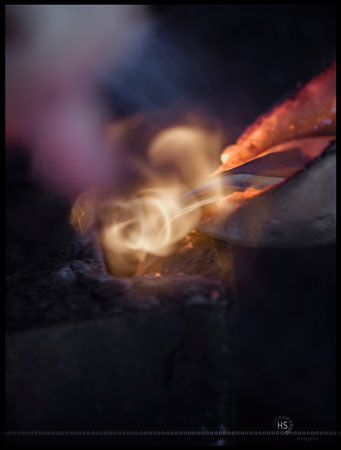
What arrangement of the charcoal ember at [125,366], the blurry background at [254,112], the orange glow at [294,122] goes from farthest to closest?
the blurry background at [254,112], the orange glow at [294,122], the charcoal ember at [125,366]

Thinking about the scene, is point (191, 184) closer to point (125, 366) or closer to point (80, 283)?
point (80, 283)

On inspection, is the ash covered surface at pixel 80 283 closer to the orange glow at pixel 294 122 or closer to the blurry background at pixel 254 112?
the blurry background at pixel 254 112

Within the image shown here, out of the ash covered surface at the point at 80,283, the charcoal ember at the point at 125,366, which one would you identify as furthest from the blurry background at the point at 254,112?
the charcoal ember at the point at 125,366

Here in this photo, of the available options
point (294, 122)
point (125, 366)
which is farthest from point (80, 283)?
point (294, 122)

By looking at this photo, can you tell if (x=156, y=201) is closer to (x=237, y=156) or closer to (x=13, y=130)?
(x=237, y=156)

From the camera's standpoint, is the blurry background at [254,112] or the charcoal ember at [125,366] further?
the blurry background at [254,112]

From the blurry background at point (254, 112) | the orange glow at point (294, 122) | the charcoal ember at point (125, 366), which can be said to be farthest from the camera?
the blurry background at point (254, 112)

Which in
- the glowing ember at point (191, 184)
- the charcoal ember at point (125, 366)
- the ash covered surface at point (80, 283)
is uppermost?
the glowing ember at point (191, 184)

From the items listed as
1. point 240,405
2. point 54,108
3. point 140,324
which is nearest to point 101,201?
point 54,108
